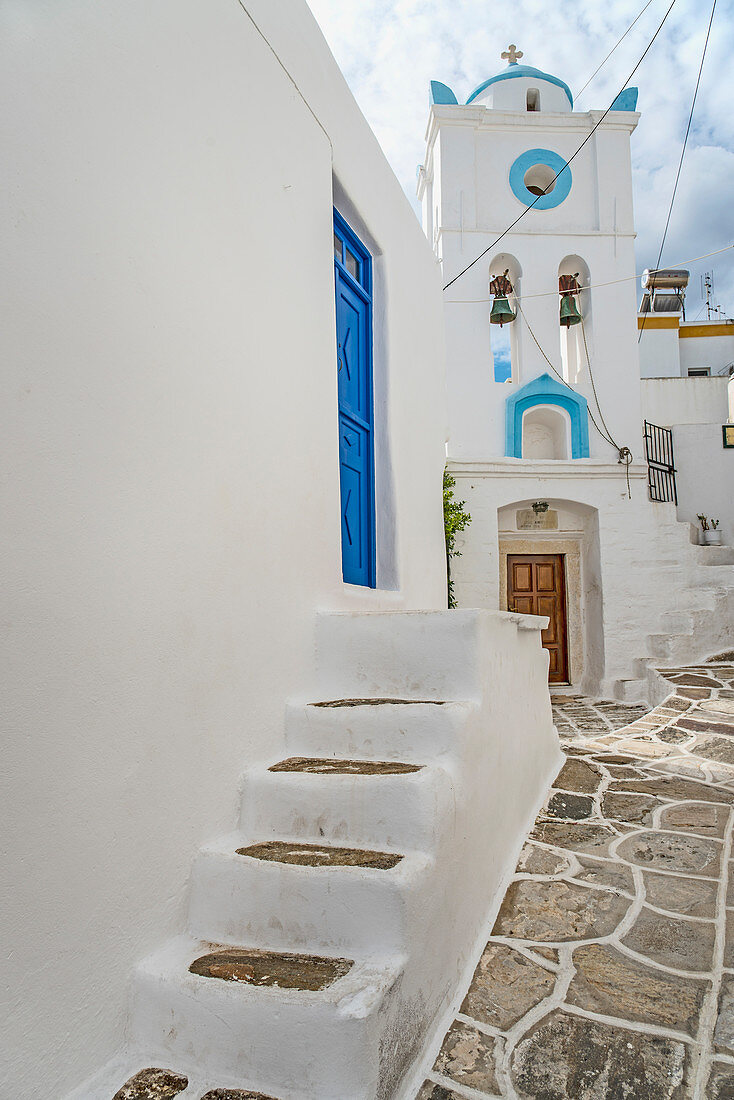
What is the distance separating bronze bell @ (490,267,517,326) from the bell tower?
0.03m

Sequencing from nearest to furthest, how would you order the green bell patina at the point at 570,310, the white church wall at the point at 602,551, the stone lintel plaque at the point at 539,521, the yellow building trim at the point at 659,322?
the white church wall at the point at 602,551 < the green bell patina at the point at 570,310 < the stone lintel plaque at the point at 539,521 < the yellow building trim at the point at 659,322

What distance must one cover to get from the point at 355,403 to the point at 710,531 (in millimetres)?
8628

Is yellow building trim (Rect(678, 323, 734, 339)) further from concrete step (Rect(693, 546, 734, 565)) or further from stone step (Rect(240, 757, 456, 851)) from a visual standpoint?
stone step (Rect(240, 757, 456, 851))

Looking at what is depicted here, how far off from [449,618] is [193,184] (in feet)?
5.78

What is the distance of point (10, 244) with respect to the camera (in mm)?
1570

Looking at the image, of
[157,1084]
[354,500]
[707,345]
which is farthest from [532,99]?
[157,1084]

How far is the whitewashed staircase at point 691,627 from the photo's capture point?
27.9 ft

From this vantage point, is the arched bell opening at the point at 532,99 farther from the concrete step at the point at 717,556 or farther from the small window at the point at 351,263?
the small window at the point at 351,263

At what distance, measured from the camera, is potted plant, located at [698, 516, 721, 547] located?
10.8 metres

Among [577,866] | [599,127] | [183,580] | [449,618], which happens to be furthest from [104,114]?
[599,127]

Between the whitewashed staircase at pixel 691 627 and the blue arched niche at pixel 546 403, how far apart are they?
7.17 feet

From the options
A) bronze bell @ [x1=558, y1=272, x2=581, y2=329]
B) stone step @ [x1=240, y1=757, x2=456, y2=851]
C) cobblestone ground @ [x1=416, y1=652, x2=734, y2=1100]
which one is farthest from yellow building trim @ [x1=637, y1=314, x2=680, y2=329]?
stone step @ [x1=240, y1=757, x2=456, y2=851]

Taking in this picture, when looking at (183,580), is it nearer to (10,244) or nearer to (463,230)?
(10,244)

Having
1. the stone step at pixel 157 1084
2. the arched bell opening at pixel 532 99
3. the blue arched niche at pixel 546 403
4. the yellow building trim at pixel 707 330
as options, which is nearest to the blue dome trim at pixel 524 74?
the arched bell opening at pixel 532 99
